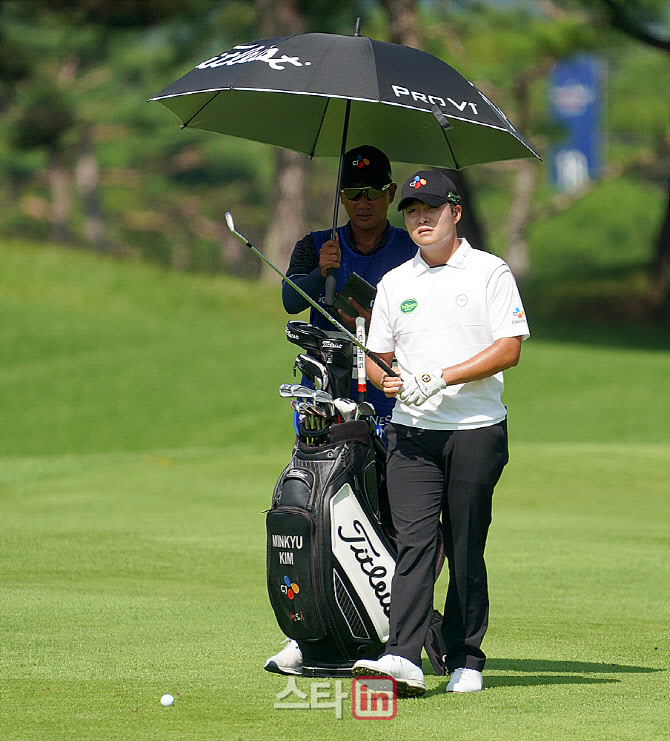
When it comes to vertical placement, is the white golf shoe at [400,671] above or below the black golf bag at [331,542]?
below

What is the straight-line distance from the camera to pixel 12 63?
2733 centimetres

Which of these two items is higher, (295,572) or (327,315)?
(327,315)

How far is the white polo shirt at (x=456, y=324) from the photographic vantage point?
15.5 feet

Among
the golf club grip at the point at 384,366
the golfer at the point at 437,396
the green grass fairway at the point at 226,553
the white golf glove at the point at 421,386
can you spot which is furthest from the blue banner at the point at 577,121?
the white golf glove at the point at 421,386

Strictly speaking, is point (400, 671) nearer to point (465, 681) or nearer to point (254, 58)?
point (465, 681)

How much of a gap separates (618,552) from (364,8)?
94.9 feet

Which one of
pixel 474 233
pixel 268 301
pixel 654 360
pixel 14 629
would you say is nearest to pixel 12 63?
pixel 268 301

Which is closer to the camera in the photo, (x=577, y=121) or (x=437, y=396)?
(x=437, y=396)

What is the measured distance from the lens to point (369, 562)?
4.99 meters

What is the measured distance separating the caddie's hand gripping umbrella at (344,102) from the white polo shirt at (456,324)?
532 mm

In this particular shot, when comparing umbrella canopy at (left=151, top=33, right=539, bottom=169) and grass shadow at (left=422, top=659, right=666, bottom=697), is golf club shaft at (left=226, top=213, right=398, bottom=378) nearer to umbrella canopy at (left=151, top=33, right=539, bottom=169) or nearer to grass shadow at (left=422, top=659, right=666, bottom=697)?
umbrella canopy at (left=151, top=33, right=539, bottom=169)

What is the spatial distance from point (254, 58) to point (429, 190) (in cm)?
94

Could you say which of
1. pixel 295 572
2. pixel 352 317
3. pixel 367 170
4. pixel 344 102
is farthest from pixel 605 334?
pixel 295 572

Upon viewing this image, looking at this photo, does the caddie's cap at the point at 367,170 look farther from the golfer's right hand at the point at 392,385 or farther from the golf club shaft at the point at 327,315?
the golfer's right hand at the point at 392,385
